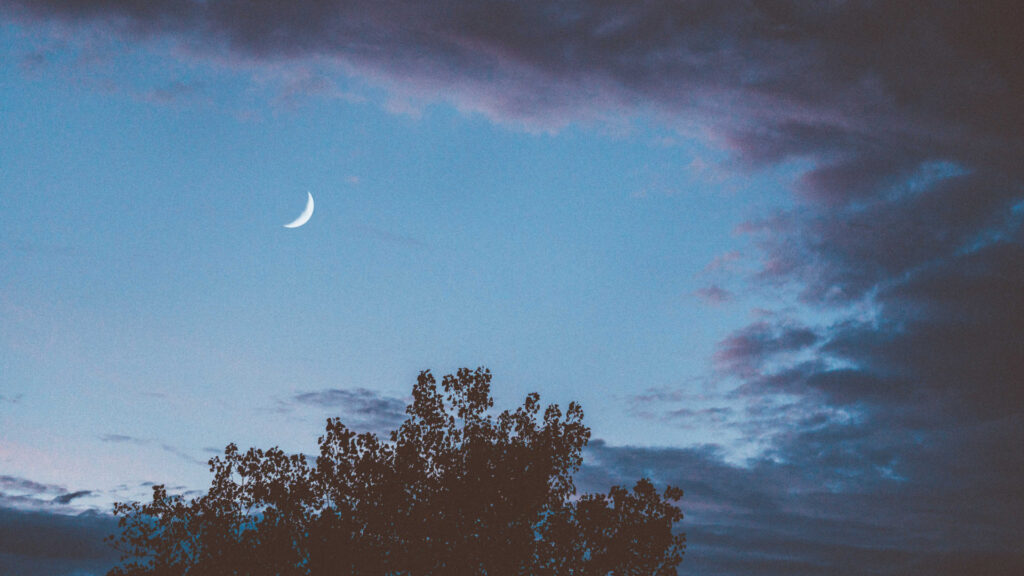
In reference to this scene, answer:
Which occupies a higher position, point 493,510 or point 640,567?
point 493,510

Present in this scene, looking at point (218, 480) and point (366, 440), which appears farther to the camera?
point (218, 480)

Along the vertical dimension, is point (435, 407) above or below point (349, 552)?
above

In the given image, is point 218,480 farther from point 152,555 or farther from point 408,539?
point 408,539

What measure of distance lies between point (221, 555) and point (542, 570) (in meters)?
13.9

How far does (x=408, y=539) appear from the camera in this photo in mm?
30875

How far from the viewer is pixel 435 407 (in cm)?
3334

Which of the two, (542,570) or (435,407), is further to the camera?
(435,407)

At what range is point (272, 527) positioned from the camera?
32594 mm

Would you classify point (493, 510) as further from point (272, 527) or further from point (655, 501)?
point (272, 527)

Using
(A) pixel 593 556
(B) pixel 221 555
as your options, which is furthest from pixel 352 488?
(A) pixel 593 556

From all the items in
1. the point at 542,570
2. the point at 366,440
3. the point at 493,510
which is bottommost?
the point at 542,570

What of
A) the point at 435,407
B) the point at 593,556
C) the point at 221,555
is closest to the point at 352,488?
the point at 435,407

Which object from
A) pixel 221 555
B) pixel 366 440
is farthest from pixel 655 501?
pixel 221 555

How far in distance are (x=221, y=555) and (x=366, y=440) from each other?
8204mm
